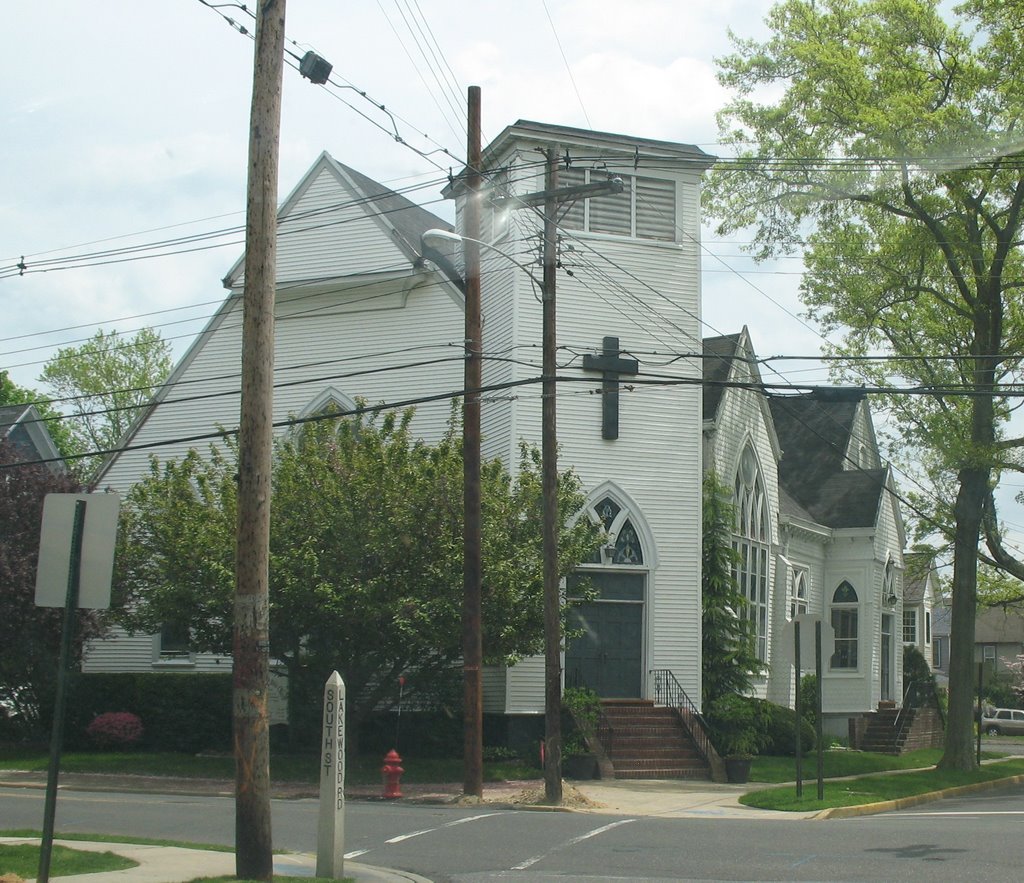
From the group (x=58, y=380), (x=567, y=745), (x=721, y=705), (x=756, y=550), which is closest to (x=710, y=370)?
(x=756, y=550)

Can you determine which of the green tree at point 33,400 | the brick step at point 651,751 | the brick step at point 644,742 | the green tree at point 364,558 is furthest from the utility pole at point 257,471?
the green tree at point 33,400

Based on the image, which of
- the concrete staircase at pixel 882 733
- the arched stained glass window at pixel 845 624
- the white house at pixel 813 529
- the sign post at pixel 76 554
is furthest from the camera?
the arched stained glass window at pixel 845 624

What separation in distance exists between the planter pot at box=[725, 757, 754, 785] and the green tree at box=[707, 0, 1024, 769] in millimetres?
5794

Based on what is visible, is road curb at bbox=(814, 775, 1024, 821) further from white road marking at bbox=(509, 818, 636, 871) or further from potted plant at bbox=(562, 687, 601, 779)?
potted plant at bbox=(562, 687, 601, 779)

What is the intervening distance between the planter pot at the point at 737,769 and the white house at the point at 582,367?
2.79 meters

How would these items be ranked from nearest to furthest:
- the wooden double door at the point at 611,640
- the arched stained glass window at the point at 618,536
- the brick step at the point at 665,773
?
1. the brick step at the point at 665,773
2. the wooden double door at the point at 611,640
3. the arched stained glass window at the point at 618,536

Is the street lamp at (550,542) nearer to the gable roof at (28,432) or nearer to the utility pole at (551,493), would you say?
the utility pole at (551,493)

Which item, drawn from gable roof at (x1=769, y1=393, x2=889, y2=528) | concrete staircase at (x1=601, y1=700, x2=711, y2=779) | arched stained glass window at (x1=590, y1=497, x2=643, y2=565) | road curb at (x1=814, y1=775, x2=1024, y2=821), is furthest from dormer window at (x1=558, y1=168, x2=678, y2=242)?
road curb at (x1=814, y1=775, x2=1024, y2=821)

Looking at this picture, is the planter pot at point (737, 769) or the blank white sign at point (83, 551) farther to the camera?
the planter pot at point (737, 769)

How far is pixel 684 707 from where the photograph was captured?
26.7 meters

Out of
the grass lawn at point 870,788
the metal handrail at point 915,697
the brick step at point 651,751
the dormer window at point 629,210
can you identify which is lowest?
the grass lawn at point 870,788

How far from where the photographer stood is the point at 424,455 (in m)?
22.8

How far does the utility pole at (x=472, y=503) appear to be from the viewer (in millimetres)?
20078

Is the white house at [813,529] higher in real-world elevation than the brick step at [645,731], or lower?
higher
